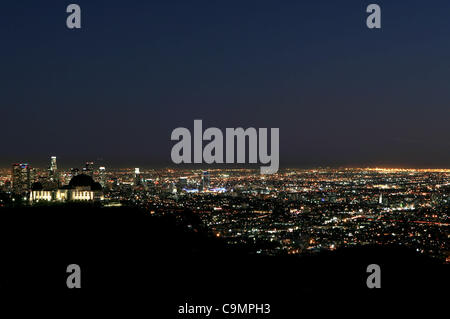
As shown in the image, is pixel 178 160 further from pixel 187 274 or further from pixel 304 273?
pixel 304 273

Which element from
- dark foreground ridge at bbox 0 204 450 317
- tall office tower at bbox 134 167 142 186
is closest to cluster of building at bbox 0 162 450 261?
tall office tower at bbox 134 167 142 186

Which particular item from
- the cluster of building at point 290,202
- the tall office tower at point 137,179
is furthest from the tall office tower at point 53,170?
the tall office tower at point 137,179

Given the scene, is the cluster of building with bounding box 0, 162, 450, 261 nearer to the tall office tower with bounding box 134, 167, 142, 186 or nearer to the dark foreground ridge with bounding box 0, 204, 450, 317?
the tall office tower with bounding box 134, 167, 142, 186

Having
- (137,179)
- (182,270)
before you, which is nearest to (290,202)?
(182,270)

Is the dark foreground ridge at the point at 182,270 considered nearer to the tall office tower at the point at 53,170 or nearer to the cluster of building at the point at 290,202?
the cluster of building at the point at 290,202

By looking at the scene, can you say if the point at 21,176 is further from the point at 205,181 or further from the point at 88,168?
the point at 205,181
